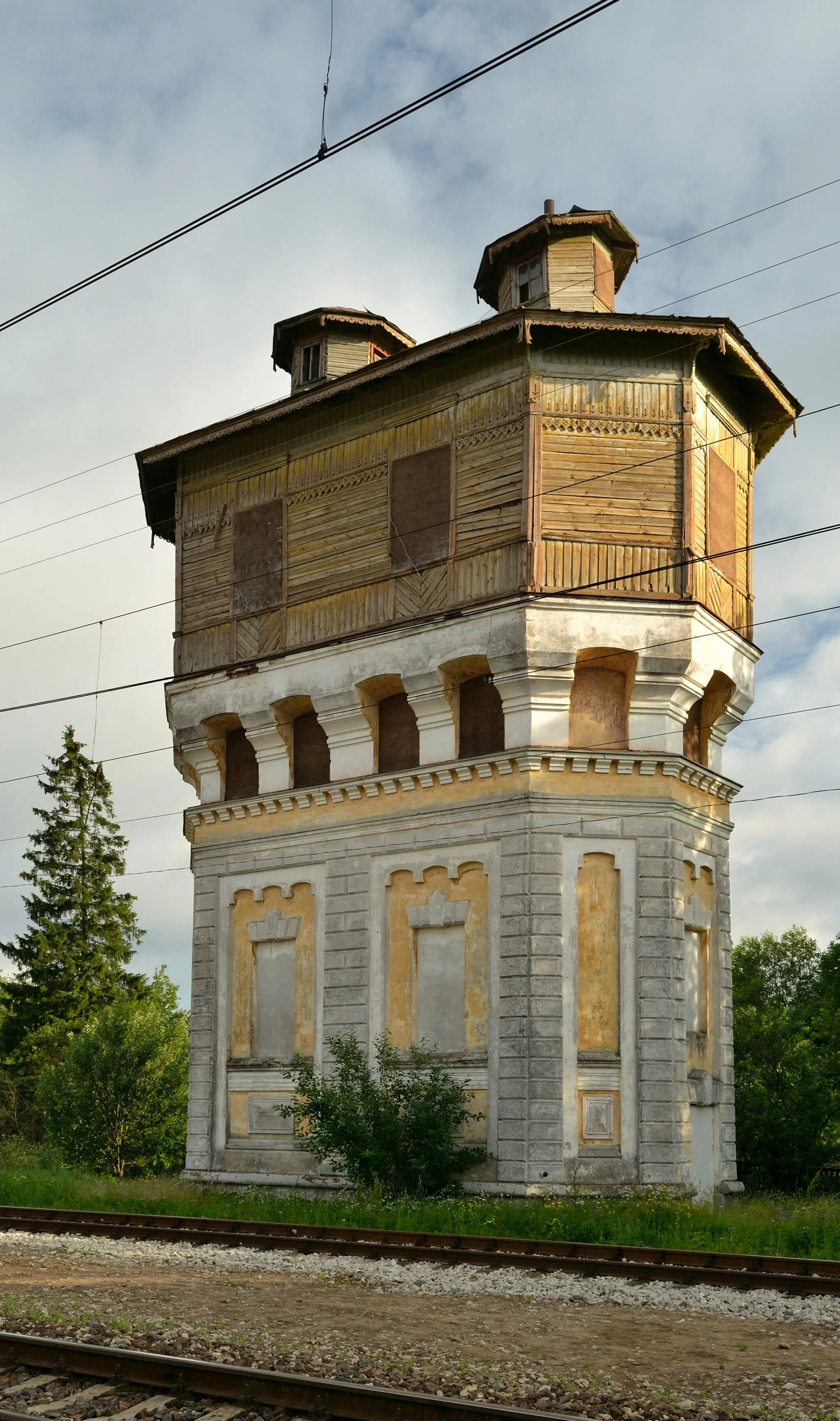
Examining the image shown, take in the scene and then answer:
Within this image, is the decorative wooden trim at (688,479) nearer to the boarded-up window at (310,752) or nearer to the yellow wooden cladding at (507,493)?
the yellow wooden cladding at (507,493)

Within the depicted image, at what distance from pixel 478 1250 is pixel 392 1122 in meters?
5.14

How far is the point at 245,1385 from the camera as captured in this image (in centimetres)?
910

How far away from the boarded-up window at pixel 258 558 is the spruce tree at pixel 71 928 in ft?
92.7

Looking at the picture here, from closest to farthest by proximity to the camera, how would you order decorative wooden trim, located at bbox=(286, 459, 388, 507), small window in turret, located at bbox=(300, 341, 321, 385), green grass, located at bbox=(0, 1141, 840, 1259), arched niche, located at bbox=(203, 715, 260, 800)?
green grass, located at bbox=(0, 1141, 840, 1259)
decorative wooden trim, located at bbox=(286, 459, 388, 507)
arched niche, located at bbox=(203, 715, 260, 800)
small window in turret, located at bbox=(300, 341, 321, 385)

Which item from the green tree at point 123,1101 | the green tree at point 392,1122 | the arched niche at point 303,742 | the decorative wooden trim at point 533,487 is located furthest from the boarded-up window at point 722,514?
the green tree at point 123,1101

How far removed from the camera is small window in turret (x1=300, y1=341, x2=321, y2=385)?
2827 cm

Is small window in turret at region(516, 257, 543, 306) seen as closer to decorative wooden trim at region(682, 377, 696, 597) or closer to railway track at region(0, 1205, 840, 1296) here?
decorative wooden trim at region(682, 377, 696, 597)

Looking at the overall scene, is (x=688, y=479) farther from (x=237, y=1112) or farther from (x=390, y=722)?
(x=237, y=1112)

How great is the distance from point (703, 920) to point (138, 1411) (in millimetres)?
15128

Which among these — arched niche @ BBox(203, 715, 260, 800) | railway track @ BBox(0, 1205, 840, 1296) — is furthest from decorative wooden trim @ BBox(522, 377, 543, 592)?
railway track @ BBox(0, 1205, 840, 1296)

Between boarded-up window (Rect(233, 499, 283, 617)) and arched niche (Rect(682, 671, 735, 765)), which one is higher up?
boarded-up window (Rect(233, 499, 283, 617))

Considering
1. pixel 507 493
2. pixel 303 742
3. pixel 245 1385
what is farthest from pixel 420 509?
pixel 245 1385

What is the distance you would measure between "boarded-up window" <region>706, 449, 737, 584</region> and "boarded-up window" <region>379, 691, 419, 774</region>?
5473 millimetres

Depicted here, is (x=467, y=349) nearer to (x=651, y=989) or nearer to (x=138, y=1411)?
(x=651, y=989)
